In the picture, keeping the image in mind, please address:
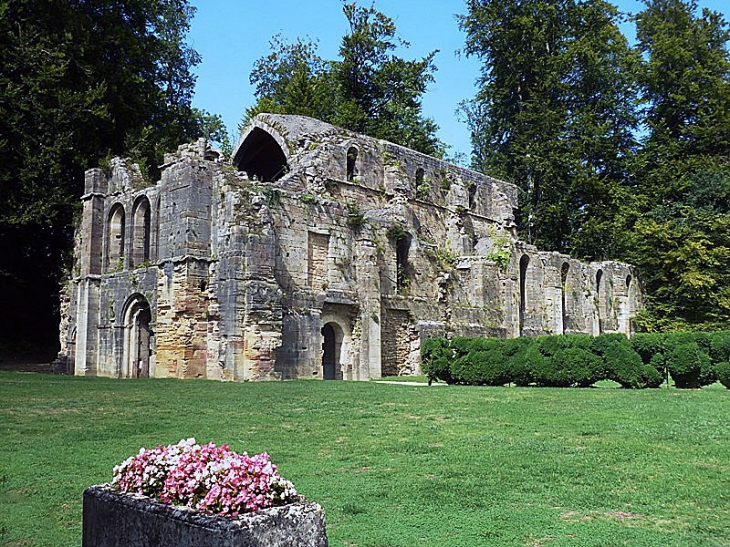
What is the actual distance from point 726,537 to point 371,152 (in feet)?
89.4

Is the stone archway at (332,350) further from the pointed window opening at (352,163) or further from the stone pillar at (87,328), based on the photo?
the stone pillar at (87,328)

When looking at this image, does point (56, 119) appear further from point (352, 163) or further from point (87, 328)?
point (352, 163)

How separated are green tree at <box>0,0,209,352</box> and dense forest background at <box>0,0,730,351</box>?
8 centimetres

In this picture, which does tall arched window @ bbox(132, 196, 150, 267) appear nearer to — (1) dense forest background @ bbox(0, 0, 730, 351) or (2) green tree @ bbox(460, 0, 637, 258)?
(1) dense forest background @ bbox(0, 0, 730, 351)

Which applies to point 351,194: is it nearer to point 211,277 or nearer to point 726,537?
point 211,277

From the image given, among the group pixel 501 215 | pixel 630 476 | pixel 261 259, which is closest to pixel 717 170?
pixel 501 215

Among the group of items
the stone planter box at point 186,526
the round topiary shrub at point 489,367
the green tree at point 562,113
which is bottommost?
the stone planter box at point 186,526

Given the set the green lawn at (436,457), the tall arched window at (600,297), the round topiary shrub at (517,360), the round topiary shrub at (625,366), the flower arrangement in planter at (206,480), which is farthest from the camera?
the tall arched window at (600,297)

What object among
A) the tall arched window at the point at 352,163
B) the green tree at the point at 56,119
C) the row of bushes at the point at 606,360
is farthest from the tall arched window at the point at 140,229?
the row of bushes at the point at 606,360

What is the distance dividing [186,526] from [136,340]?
23.8 meters

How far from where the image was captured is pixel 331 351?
26.4 m

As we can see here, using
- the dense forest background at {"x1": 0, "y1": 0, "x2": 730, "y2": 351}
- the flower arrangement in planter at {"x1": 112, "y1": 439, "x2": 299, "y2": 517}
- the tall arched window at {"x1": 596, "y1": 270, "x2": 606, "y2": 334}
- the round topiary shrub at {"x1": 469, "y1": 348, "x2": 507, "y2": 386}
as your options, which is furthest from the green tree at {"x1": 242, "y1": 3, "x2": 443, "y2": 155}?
the flower arrangement in planter at {"x1": 112, "y1": 439, "x2": 299, "y2": 517}

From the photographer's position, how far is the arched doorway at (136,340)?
87.2 feet

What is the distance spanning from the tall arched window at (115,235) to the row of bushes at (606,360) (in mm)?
15404
